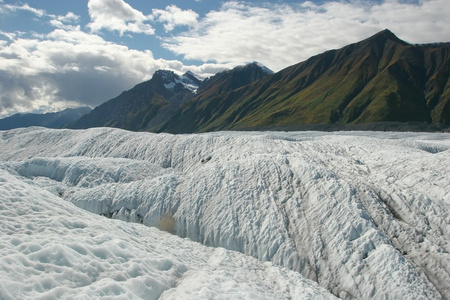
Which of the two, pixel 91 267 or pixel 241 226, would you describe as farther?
pixel 241 226

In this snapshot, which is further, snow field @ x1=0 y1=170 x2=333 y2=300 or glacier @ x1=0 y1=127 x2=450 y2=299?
glacier @ x1=0 y1=127 x2=450 y2=299

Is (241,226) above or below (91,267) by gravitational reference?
below

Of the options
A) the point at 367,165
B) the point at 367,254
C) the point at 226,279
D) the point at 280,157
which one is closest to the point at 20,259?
the point at 226,279

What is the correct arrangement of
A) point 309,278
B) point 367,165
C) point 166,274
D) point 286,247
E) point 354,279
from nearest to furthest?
point 166,274
point 354,279
point 309,278
point 286,247
point 367,165

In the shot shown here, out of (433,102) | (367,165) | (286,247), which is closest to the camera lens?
(286,247)

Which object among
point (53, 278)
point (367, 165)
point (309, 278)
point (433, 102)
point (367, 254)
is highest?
point (433, 102)

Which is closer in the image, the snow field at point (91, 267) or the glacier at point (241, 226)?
the snow field at point (91, 267)

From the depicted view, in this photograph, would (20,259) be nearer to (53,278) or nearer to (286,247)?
(53,278)

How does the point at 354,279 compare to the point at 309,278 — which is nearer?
the point at 354,279
